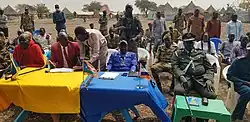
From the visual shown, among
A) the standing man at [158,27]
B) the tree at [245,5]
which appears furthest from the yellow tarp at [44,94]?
the tree at [245,5]

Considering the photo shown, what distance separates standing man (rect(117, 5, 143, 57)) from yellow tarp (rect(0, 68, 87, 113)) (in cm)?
270

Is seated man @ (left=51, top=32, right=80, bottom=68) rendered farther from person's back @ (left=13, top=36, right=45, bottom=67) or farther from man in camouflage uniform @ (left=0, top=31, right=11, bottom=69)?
man in camouflage uniform @ (left=0, top=31, right=11, bottom=69)

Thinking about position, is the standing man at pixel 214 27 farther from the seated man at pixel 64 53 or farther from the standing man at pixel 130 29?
the seated man at pixel 64 53

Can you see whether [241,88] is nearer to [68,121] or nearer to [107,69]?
[107,69]

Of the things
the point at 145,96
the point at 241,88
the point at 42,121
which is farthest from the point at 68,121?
the point at 241,88

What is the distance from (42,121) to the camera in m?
4.57

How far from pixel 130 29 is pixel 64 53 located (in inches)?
77.3

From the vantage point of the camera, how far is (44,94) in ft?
11.5

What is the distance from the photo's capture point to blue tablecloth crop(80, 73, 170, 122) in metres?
3.38

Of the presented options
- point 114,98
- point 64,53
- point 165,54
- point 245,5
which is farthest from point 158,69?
point 245,5

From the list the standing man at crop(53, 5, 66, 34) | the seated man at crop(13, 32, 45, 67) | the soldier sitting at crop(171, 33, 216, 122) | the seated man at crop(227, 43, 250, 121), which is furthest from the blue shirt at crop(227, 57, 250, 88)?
the standing man at crop(53, 5, 66, 34)

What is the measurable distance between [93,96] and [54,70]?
0.98 m

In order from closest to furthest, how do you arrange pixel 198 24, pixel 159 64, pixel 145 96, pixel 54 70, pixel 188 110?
pixel 145 96 → pixel 188 110 → pixel 54 70 → pixel 159 64 → pixel 198 24

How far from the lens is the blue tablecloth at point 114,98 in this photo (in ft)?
11.1
